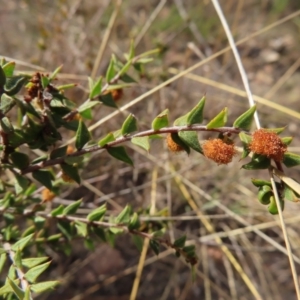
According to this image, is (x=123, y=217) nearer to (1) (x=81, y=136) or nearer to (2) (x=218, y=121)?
(1) (x=81, y=136)

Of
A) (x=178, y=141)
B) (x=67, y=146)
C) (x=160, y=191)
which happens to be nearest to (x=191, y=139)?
(x=178, y=141)

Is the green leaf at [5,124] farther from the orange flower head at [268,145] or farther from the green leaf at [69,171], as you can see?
the orange flower head at [268,145]

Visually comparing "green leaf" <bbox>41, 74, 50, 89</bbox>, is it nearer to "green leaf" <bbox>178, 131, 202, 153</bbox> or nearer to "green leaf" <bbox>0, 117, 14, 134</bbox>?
"green leaf" <bbox>0, 117, 14, 134</bbox>

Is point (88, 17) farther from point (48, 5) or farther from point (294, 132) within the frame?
point (294, 132)

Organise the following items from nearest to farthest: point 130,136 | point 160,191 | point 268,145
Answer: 1. point 268,145
2. point 130,136
3. point 160,191

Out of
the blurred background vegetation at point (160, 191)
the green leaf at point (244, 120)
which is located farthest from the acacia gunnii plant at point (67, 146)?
the blurred background vegetation at point (160, 191)

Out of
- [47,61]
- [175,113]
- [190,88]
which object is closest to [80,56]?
[47,61]
